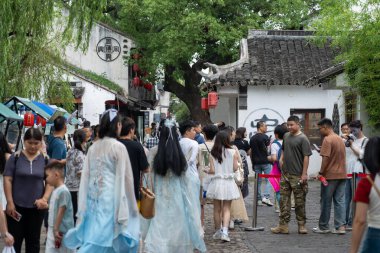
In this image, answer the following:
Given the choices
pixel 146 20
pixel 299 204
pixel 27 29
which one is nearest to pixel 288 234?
pixel 299 204

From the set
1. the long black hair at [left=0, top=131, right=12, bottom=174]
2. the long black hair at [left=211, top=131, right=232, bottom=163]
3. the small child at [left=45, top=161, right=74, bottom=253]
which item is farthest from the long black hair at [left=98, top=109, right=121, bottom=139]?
the long black hair at [left=211, top=131, right=232, bottom=163]

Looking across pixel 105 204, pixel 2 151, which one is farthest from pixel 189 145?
pixel 105 204

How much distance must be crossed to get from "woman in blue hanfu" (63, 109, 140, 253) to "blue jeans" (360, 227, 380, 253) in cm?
298

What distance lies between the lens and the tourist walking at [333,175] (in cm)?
1328

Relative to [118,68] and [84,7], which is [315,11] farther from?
[84,7]

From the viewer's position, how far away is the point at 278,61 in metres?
28.5

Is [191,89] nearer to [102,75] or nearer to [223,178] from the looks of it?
[102,75]

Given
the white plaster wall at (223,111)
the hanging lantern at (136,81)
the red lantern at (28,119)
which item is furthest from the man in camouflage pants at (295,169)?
the hanging lantern at (136,81)

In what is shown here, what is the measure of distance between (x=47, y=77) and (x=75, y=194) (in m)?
12.5

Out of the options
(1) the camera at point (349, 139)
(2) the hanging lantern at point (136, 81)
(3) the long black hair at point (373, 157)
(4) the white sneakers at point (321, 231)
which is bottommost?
(4) the white sneakers at point (321, 231)

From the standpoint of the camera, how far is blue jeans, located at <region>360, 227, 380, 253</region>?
20.0ft

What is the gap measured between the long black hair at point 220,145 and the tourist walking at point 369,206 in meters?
6.58

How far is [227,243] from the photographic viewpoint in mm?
12586

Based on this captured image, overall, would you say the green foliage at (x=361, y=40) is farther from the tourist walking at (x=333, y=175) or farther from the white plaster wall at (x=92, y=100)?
the white plaster wall at (x=92, y=100)
